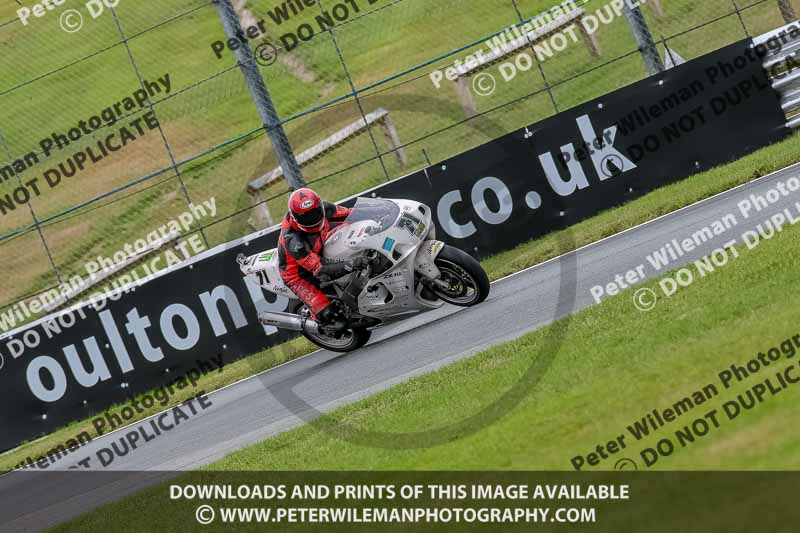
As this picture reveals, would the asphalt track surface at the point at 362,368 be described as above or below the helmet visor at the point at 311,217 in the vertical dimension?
below

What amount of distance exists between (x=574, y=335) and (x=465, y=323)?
2690mm

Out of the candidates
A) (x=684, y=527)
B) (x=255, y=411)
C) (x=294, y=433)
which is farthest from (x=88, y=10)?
(x=684, y=527)

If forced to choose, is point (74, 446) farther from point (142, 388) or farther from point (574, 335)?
point (574, 335)

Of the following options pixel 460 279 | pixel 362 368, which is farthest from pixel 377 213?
pixel 362 368

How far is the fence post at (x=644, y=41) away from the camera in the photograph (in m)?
16.7

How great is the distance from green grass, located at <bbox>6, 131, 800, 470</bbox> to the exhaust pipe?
6.26 ft

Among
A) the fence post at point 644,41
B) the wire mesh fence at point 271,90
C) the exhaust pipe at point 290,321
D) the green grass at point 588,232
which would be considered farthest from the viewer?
the wire mesh fence at point 271,90

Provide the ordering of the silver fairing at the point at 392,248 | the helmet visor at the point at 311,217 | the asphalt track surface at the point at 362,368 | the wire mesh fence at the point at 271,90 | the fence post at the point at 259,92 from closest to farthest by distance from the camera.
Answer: the asphalt track surface at the point at 362,368 → the silver fairing at the point at 392,248 → the helmet visor at the point at 311,217 → the fence post at the point at 259,92 → the wire mesh fence at the point at 271,90

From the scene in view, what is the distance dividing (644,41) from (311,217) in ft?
25.4

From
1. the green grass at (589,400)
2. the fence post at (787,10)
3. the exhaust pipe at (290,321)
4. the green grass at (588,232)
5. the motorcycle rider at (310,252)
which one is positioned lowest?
the green grass at (589,400)

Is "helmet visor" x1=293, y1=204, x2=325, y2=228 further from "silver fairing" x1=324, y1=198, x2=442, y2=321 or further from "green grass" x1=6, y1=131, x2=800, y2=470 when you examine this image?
"green grass" x1=6, y1=131, x2=800, y2=470

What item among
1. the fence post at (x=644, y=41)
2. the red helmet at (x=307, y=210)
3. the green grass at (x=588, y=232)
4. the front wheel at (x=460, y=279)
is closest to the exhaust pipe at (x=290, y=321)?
the red helmet at (x=307, y=210)

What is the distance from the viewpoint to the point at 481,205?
1592cm

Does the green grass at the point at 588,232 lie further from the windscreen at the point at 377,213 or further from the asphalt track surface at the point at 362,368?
the windscreen at the point at 377,213
